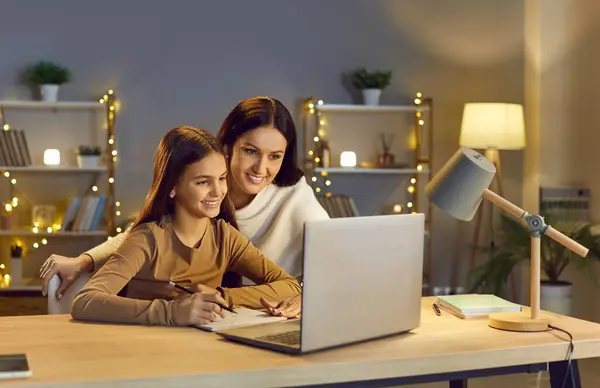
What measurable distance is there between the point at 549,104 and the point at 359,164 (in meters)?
1.30

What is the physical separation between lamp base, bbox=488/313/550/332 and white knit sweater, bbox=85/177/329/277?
89 cm

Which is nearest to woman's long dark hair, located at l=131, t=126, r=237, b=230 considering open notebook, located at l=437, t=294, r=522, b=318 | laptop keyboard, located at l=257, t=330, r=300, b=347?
laptop keyboard, located at l=257, t=330, r=300, b=347

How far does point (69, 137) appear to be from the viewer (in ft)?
18.6

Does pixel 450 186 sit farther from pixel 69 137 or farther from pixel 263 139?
pixel 69 137

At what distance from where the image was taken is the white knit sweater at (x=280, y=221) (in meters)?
2.79

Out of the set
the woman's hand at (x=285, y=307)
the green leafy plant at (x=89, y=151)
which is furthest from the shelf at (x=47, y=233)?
the woman's hand at (x=285, y=307)

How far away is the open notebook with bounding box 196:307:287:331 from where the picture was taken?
1923 mm

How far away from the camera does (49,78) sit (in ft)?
17.8

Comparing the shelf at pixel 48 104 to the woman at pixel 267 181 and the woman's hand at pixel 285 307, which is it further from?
the woman's hand at pixel 285 307

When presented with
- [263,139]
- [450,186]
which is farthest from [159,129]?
[450,186]

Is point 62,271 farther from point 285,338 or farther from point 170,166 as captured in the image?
point 285,338

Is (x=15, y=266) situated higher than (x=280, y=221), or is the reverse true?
(x=280, y=221)

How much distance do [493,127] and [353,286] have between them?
13.1ft

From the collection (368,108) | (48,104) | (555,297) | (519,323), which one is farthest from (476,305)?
(48,104)
